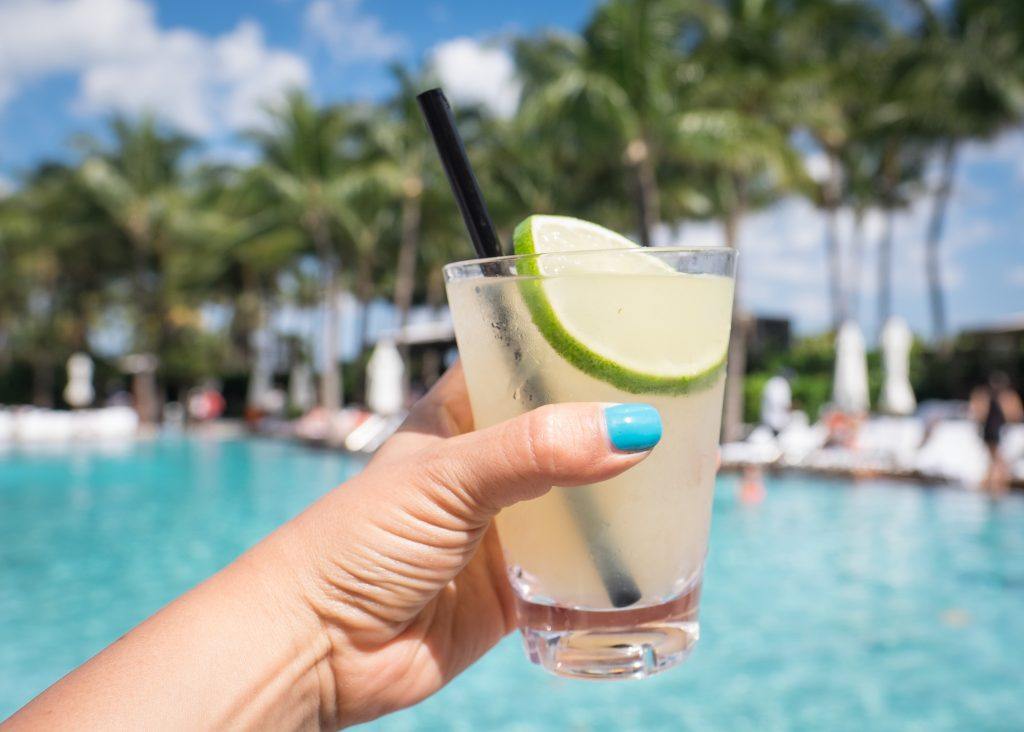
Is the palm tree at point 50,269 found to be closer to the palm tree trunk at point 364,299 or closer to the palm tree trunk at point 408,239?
the palm tree trunk at point 364,299

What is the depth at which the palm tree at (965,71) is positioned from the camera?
24.5m

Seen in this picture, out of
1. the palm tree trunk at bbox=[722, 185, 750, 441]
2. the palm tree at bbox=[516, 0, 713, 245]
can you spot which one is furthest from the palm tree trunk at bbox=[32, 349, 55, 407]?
the palm tree trunk at bbox=[722, 185, 750, 441]

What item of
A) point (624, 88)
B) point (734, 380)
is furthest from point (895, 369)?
point (624, 88)

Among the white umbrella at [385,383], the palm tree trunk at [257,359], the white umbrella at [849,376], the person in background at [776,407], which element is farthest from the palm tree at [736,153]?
the palm tree trunk at [257,359]

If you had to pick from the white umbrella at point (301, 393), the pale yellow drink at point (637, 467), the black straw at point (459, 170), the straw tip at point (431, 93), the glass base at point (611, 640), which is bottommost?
the white umbrella at point (301, 393)

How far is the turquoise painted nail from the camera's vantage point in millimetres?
1152

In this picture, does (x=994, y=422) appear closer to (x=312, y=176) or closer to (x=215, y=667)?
(x=215, y=667)

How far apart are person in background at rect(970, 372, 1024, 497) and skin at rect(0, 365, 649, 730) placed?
11963 millimetres

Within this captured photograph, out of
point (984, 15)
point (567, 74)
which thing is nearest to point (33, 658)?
point (567, 74)

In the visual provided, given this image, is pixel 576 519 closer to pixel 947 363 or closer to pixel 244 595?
pixel 244 595

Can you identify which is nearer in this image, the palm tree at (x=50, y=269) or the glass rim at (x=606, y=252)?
the glass rim at (x=606, y=252)

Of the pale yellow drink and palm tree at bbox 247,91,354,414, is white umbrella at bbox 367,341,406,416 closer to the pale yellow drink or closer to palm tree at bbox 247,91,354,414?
palm tree at bbox 247,91,354,414

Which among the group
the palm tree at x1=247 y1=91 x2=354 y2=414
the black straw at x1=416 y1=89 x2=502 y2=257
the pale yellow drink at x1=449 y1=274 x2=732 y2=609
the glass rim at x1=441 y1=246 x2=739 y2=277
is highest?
the palm tree at x1=247 y1=91 x2=354 y2=414

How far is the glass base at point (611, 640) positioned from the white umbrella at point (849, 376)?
17.3 metres
